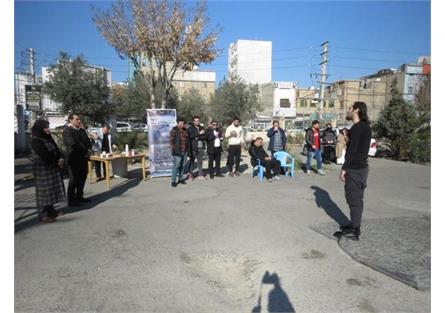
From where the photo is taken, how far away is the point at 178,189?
8578 millimetres

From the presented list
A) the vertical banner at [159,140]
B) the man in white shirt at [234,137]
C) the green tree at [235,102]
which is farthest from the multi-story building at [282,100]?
the vertical banner at [159,140]

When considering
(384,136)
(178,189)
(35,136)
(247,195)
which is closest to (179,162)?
(178,189)

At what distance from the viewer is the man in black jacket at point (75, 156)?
657 cm

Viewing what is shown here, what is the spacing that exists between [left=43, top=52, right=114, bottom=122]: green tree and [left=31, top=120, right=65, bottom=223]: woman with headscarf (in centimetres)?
1697

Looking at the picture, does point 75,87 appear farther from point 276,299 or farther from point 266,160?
point 276,299

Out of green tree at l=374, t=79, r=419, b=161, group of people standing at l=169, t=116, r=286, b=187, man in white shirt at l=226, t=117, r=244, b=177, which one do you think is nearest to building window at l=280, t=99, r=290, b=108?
green tree at l=374, t=79, r=419, b=161

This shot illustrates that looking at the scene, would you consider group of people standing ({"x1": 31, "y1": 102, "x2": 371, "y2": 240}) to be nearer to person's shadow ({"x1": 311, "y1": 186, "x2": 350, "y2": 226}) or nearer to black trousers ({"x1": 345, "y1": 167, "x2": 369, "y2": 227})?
black trousers ({"x1": 345, "y1": 167, "x2": 369, "y2": 227})

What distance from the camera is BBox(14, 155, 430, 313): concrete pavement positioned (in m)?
3.24

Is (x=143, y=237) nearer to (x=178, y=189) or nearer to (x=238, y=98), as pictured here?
(x=178, y=189)

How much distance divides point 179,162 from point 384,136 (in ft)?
38.1

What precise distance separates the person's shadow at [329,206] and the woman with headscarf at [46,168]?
197 inches

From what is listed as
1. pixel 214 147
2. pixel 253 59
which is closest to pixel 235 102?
pixel 214 147

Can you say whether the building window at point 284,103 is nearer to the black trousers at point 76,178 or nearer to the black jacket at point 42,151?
the black trousers at point 76,178

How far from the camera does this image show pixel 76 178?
21.9ft
